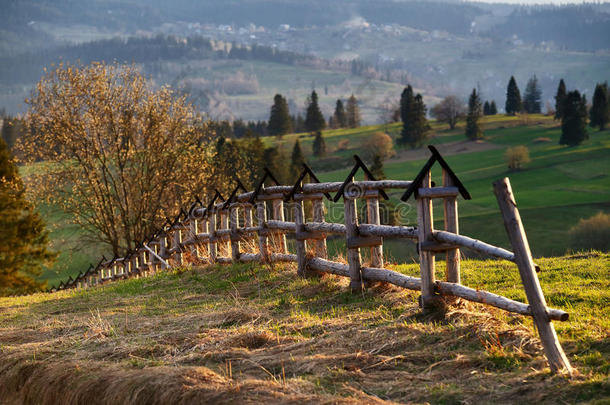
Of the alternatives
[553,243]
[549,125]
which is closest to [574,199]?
[553,243]

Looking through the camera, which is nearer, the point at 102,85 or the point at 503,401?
the point at 503,401

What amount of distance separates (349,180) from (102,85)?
20.3 metres

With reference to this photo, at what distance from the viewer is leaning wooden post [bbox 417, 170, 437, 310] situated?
7184mm

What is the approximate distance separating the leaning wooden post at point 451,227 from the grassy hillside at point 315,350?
1.45 ft

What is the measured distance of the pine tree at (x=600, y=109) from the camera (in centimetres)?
9894

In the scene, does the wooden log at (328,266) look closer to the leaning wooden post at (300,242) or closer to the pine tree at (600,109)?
the leaning wooden post at (300,242)

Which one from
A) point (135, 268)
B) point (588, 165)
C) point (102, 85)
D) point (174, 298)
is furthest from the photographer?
point (588, 165)

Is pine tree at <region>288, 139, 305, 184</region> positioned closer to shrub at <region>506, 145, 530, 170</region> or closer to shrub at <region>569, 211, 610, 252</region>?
shrub at <region>506, 145, 530, 170</region>

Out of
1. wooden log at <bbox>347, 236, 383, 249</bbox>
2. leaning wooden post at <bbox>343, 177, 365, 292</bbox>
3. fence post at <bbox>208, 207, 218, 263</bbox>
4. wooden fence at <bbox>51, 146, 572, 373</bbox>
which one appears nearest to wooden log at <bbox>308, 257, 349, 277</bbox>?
wooden fence at <bbox>51, 146, 572, 373</bbox>

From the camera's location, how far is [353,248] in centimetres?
898

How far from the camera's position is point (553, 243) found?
52125 millimetres

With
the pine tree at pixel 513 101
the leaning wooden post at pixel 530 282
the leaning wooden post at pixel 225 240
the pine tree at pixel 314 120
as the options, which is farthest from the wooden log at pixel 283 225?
the pine tree at pixel 513 101

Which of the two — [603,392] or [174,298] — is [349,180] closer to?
[174,298]

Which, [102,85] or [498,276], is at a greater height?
[102,85]
